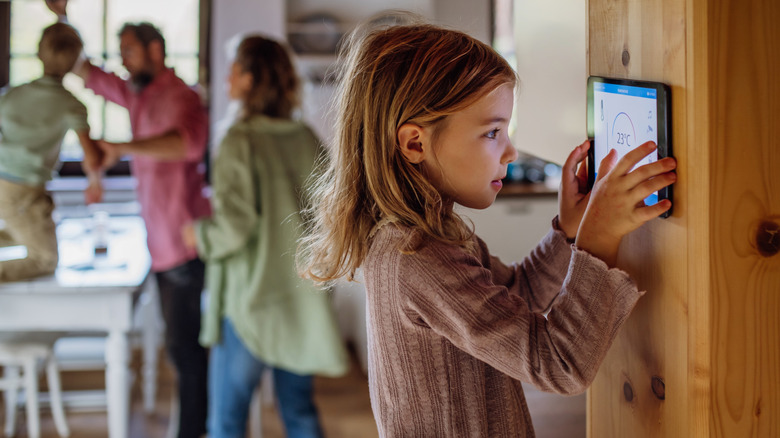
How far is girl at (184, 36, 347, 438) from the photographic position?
2150 mm

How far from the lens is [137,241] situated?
2.78 m

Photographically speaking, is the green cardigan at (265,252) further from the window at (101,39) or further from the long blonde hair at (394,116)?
the long blonde hair at (394,116)

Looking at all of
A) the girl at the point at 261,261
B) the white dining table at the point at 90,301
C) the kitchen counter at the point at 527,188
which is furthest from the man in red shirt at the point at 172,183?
the kitchen counter at the point at 527,188

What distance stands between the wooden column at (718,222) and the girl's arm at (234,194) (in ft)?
5.16

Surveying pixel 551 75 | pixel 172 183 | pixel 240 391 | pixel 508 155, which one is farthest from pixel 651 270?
pixel 172 183

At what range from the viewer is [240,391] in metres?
2.21

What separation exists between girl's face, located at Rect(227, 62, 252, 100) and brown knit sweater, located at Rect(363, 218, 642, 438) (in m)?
1.46

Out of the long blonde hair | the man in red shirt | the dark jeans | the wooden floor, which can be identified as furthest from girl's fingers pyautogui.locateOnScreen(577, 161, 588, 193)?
the wooden floor

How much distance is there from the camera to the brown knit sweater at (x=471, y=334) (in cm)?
66

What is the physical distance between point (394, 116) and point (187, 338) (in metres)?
1.91

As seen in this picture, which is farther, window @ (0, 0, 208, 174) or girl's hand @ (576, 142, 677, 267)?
window @ (0, 0, 208, 174)

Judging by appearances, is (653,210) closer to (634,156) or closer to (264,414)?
(634,156)

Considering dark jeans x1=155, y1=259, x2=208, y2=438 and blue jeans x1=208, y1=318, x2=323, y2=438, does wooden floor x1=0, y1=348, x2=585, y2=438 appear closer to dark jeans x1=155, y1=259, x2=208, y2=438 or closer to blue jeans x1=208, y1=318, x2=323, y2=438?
dark jeans x1=155, y1=259, x2=208, y2=438

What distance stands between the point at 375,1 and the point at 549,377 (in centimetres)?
350
